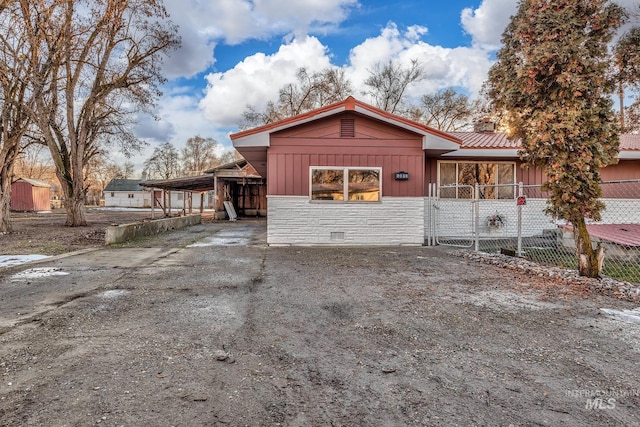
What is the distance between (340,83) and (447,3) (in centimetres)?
2064

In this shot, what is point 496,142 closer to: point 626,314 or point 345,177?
point 345,177

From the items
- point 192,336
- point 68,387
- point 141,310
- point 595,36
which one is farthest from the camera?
point 595,36

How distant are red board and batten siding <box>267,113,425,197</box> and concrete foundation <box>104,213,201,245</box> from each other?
473 cm

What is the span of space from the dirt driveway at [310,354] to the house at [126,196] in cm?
5036

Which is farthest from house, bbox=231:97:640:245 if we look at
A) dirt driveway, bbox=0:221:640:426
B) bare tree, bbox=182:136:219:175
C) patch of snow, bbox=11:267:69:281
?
bare tree, bbox=182:136:219:175

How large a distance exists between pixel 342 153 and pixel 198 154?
5077 centimetres

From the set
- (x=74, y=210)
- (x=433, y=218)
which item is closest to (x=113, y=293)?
(x=433, y=218)

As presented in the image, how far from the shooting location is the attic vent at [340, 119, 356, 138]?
927 cm

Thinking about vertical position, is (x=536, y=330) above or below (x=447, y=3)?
below

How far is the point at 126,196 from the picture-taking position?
5141 cm

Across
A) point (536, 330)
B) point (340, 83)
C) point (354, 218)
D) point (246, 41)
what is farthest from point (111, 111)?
point (340, 83)

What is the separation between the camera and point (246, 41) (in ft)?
55.6

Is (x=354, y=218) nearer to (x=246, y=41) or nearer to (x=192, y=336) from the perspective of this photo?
(x=192, y=336)

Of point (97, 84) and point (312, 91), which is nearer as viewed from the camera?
point (97, 84)
